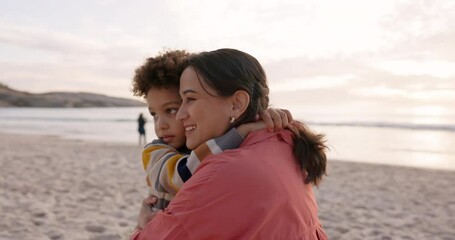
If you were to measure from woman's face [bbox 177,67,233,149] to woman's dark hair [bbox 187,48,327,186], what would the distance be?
1.3 inches

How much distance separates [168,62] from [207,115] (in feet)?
1.63

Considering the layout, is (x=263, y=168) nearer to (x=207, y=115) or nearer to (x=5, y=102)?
(x=207, y=115)

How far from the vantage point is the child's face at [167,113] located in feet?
7.64

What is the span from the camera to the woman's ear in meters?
1.82

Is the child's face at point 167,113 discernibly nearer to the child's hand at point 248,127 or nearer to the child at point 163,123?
the child at point 163,123

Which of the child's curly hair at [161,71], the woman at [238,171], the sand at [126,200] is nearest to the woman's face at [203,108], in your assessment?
the woman at [238,171]

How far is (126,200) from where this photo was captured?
7242mm

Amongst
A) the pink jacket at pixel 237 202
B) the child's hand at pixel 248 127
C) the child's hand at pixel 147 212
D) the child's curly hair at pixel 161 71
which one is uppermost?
the child's curly hair at pixel 161 71

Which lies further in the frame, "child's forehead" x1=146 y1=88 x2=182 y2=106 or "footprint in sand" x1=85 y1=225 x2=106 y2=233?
"footprint in sand" x1=85 y1=225 x2=106 y2=233

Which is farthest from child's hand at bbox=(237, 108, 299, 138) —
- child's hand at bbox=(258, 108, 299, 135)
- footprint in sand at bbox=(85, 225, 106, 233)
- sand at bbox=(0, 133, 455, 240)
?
footprint in sand at bbox=(85, 225, 106, 233)

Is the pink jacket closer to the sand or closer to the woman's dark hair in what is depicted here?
the woman's dark hair

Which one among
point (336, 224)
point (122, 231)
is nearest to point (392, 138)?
point (336, 224)

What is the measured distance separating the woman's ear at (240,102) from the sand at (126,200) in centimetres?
365

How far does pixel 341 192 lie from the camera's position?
851 cm
